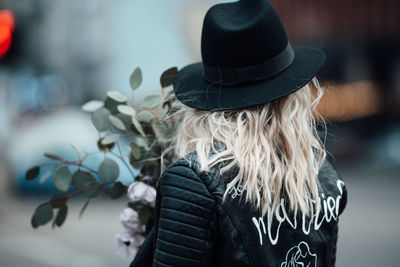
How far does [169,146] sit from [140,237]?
1.26ft

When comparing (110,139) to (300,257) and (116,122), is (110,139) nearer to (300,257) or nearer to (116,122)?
(116,122)

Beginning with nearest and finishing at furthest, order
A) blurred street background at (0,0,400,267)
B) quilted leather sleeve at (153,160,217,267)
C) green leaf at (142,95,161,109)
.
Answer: quilted leather sleeve at (153,160,217,267)
green leaf at (142,95,161,109)
blurred street background at (0,0,400,267)

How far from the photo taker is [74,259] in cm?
597

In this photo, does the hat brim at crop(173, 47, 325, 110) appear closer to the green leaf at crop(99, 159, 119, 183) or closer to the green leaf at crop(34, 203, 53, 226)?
the green leaf at crop(99, 159, 119, 183)

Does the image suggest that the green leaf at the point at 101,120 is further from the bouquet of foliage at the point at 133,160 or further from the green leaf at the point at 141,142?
the green leaf at the point at 141,142

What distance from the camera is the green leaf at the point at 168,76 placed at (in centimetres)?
189

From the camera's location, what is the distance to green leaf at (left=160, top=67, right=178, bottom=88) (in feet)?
6.19

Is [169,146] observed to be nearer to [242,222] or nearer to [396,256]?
[242,222]

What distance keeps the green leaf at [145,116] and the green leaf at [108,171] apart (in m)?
0.23

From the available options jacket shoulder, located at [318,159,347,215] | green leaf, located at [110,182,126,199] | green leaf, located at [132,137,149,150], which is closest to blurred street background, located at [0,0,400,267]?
green leaf, located at [110,182,126,199]

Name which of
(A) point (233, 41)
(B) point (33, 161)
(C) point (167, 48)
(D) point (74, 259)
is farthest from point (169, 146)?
(C) point (167, 48)

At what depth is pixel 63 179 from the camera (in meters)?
1.90

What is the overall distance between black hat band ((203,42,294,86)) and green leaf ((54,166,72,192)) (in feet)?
2.40

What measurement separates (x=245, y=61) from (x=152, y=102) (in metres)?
0.50
